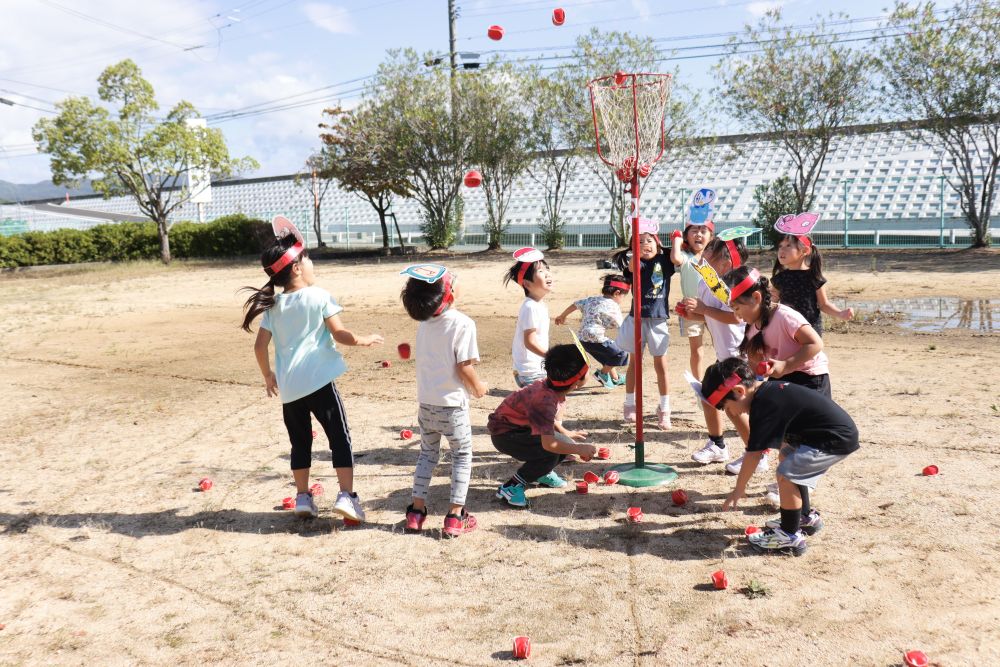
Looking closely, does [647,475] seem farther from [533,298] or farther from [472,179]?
[472,179]

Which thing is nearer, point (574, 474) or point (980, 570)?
point (980, 570)

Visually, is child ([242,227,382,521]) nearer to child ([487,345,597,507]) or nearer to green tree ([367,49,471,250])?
child ([487,345,597,507])

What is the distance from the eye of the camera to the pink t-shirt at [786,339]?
4969 mm

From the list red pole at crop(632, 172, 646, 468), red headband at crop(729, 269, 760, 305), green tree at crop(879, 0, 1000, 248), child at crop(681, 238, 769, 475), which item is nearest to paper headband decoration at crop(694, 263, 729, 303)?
red headband at crop(729, 269, 760, 305)

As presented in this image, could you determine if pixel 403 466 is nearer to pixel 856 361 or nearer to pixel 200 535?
pixel 200 535

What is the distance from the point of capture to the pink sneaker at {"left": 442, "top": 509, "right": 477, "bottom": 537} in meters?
4.98

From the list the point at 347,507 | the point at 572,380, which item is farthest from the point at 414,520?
the point at 572,380

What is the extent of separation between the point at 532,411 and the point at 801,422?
5.60 ft

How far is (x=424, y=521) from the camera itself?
520 cm

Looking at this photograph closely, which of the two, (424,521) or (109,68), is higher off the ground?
(109,68)

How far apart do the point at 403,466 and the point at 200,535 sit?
Result: 1757 mm

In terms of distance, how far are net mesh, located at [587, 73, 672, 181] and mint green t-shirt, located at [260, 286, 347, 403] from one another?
8.18 feet

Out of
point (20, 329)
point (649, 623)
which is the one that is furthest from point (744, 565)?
point (20, 329)

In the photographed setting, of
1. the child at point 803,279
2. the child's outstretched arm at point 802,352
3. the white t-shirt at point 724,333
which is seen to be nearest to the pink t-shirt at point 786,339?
the child's outstretched arm at point 802,352
